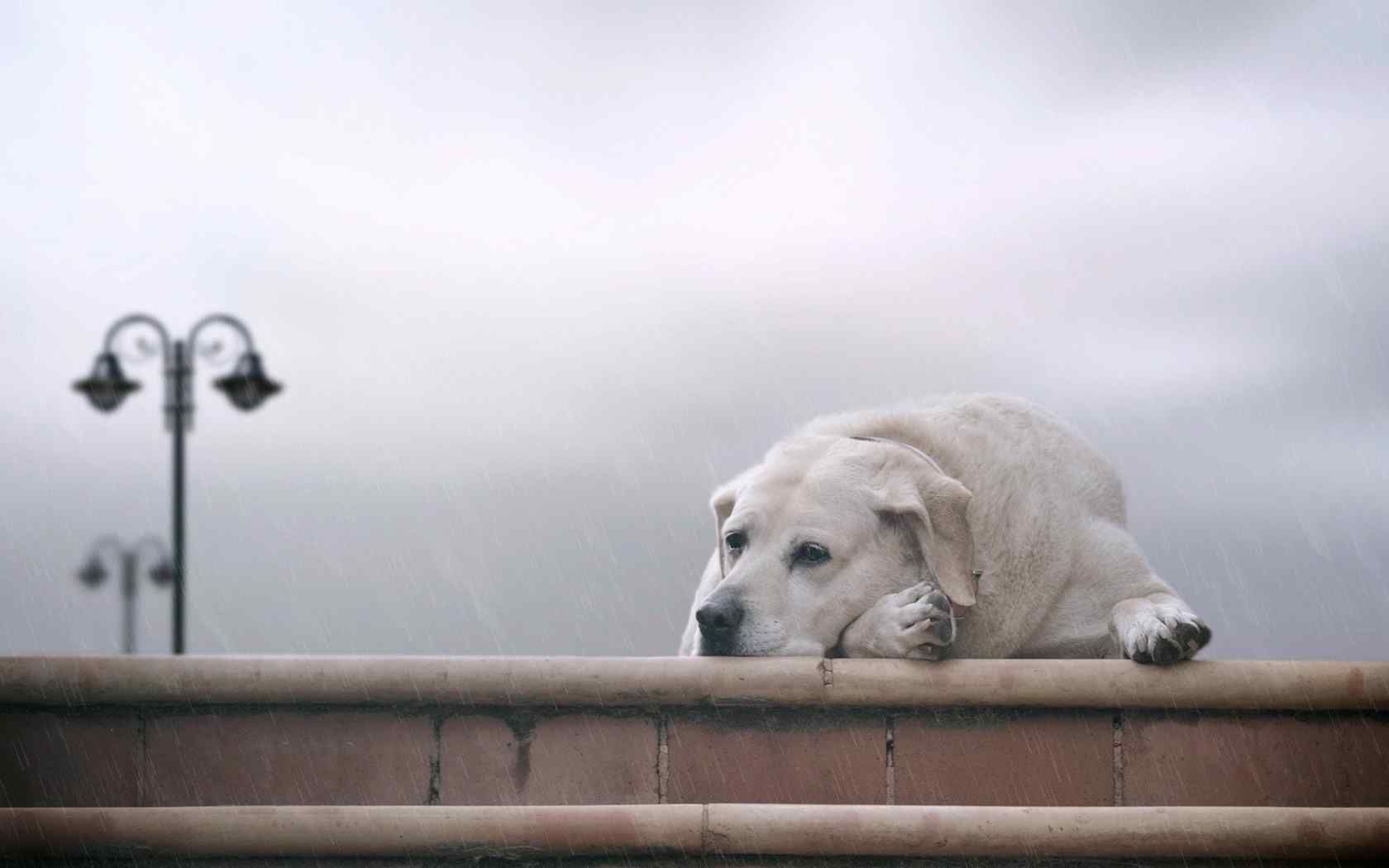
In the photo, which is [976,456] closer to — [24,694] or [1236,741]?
[1236,741]

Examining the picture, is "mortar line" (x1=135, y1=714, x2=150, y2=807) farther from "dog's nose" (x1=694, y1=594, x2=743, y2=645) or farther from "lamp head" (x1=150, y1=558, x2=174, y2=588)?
"lamp head" (x1=150, y1=558, x2=174, y2=588)

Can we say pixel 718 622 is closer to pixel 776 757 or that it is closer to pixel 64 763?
pixel 776 757

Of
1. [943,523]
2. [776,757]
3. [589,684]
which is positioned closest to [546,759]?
[589,684]

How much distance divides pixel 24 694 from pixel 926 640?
294 centimetres

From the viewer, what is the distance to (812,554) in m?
4.82

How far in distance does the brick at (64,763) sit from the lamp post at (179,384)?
26.8 feet

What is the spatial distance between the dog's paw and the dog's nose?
135 centimetres

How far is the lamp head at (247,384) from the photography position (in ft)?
40.1

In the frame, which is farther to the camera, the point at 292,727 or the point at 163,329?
the point at 163,329

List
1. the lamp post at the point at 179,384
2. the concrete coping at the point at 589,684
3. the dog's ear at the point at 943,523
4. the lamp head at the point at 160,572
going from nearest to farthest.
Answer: the concrete coping at the point at 589,684 < the dog's ear at the point at 943,523 < the lamp post at the point at 179,384 < the lamp head at the point at 160,572

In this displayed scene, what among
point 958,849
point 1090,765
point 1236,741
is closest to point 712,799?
point 958,849

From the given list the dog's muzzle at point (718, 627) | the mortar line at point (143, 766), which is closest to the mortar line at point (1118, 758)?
the dog's muzzle at point (718, 627)

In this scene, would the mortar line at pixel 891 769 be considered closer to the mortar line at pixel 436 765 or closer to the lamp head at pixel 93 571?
the mortar line at pixel 436 765

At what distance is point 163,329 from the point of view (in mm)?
12180
